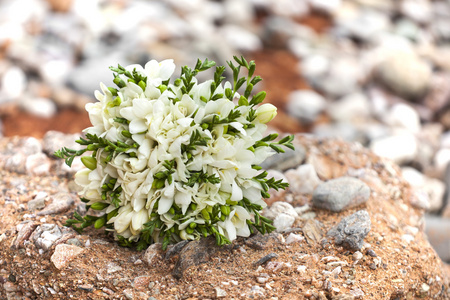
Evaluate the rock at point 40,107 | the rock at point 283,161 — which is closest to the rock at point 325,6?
the rock at point 40,107

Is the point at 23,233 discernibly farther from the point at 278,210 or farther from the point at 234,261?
the point at 278,210

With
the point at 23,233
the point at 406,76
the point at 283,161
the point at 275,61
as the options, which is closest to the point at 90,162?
the point at 23,233

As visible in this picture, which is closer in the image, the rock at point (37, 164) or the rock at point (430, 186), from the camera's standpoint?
the rock at point (37, 164)

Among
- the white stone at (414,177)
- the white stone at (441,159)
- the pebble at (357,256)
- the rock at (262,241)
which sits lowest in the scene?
the white stone at (441,159)

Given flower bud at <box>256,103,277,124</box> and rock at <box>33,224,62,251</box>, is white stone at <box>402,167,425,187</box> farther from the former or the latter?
rock at <box>33,224,62,251</box>

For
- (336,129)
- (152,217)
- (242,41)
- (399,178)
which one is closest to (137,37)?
(242,41)

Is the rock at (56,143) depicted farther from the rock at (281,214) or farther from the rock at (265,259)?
the rock at (265,259)

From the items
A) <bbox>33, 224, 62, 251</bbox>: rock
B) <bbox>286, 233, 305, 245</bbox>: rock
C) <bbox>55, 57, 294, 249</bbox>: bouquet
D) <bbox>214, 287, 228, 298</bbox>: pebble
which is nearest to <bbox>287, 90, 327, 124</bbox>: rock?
<bbox>286, 233, 305, 245</bbox>: rock

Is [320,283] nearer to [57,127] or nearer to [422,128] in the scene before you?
[57,127]
